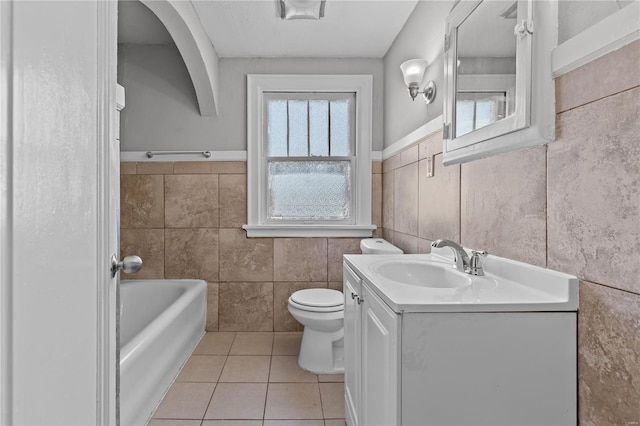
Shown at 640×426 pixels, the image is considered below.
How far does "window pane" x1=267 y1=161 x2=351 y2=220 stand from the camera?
2959mm

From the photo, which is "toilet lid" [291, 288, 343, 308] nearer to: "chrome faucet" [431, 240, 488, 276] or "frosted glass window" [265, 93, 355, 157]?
"chrome faucet" [431, 240, 488, 276]

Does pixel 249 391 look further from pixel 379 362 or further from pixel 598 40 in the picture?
pixel 598 40

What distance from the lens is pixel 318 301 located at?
→ 2.23m

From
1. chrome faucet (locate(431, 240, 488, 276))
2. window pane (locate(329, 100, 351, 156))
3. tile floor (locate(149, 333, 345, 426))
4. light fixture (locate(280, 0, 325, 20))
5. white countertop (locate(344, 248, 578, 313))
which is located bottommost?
tile floor (locate(149, 333, 345, 426))

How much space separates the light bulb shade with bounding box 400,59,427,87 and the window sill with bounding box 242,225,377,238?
Result: 1.19 meters

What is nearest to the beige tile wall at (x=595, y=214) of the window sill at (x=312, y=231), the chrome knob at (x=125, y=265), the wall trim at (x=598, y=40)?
the wall trim at (x=598, y=40)

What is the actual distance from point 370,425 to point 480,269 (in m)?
0.66

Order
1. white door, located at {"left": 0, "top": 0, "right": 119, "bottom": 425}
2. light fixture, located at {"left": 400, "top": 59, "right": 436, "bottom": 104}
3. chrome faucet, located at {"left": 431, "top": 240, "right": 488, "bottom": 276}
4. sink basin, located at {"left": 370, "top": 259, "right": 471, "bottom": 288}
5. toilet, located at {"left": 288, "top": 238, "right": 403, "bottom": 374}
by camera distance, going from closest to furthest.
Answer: white door, located at {"left": 0, "top": 0, "right": 119, "bottom": 425} → chrome faucet, located at {"left": 431, "top": 240, "right": 488, "bottom": 276} → sink basin, located at {"left": 370, "top": 259, "right": 471, "bottom": 288} → light fixture, located at {"left": 400, "top": 59, "right": 436, "bottom": 104} → toilet, located at {"left": 288, "top": 238, "right": 403, "bottom": 374}

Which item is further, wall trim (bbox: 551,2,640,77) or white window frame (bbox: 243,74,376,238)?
white window frame (bbox: 243,74,376,238)

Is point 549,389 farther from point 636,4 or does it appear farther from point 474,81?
point 474,81

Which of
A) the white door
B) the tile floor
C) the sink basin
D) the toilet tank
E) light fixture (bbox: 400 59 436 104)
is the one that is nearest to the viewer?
the white door

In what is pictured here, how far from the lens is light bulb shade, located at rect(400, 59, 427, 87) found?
1.99 meters

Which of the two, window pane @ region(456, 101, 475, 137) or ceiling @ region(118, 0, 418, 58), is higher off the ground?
ceiling @ region(118, 0, 418, 58)

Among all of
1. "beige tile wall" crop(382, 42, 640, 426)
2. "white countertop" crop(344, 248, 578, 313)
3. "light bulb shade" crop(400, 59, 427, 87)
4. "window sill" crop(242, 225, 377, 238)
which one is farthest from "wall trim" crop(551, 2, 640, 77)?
"window sill" crop(242, 225, 377, 238)
